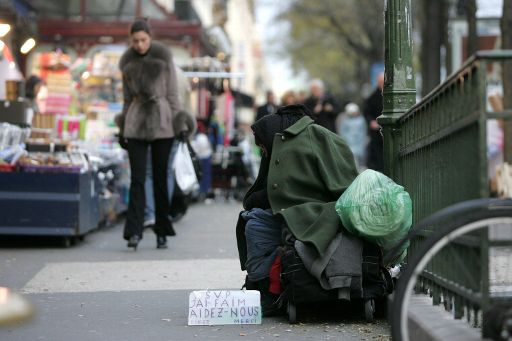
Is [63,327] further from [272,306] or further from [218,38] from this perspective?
[218,38]

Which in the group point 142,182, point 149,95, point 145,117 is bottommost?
point 142,182

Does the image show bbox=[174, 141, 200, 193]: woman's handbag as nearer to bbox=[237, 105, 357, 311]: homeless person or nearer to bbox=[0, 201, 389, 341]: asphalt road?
bbox=[0, 201, 389, 341]: asphalt road

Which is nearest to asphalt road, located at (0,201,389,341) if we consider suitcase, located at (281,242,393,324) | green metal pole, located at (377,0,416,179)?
suitcase, located at (281,242,393,324)

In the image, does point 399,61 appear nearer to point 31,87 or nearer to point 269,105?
point 31,87

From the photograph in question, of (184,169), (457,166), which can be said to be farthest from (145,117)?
(457,166)

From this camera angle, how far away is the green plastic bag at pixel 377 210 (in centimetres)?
622

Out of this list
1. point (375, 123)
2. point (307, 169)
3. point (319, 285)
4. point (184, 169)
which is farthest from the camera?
point (375, 123)

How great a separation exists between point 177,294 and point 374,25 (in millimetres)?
37918

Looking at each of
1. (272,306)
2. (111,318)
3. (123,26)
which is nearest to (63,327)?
(111,318)

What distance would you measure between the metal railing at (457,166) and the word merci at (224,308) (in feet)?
3.44

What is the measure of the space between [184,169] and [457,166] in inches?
274

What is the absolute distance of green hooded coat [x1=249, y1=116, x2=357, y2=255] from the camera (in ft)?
22.1

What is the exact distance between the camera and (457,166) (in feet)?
17.7

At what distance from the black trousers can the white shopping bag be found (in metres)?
1.35
